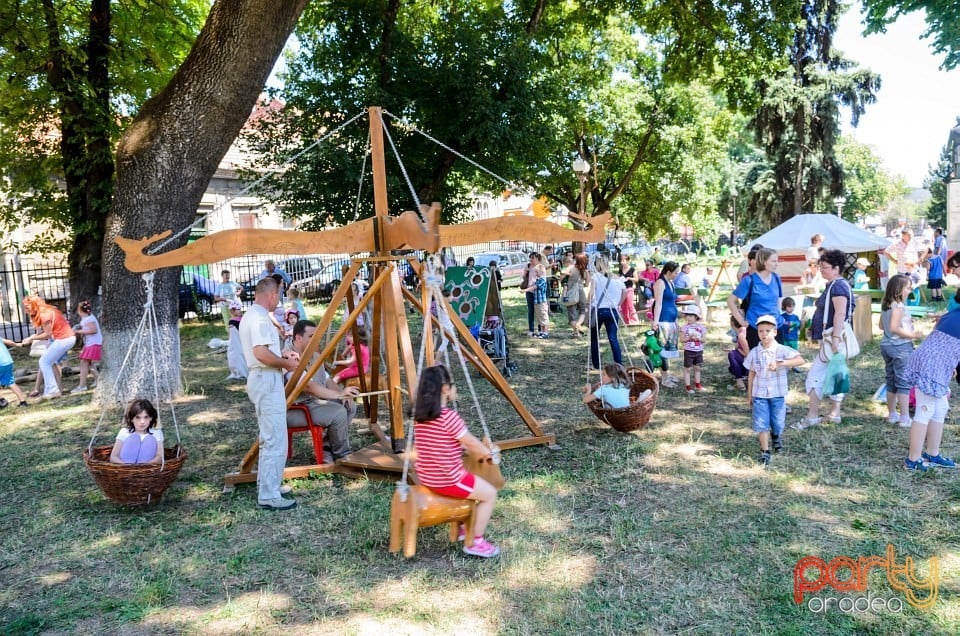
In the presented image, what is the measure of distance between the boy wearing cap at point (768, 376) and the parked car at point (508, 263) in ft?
65.2

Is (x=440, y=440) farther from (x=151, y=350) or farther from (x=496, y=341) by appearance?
(x=496, y=341)

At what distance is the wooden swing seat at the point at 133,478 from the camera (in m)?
5.03

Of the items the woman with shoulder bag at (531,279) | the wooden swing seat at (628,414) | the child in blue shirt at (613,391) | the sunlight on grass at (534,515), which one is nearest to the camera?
the sunlight on grass at (534,515)

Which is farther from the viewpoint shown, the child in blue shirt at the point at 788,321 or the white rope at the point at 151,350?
the child in blue shirt at the point at 788,321

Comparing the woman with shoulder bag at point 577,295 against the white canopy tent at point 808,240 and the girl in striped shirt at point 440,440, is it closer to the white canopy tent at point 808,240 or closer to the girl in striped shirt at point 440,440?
the white canopy tent at point 808,240

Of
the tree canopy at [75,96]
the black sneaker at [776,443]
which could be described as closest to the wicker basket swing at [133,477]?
the black sneaker at [776,443]

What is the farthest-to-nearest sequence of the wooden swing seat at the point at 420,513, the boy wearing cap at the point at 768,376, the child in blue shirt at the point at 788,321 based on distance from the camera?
the child in blue shirt at the point at 788,321 → the boy wearing cap at the point at 768,376 → the wooden swing seat at the point at 420,513

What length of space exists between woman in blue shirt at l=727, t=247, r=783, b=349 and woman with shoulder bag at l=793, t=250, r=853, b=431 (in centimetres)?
47

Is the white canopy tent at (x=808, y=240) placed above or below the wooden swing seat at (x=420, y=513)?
above

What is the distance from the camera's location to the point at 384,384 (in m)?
7.49

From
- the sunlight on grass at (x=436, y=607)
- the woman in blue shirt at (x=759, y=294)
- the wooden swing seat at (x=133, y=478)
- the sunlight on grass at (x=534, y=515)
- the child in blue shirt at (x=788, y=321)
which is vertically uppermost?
the woman in blue shirt at (x=759, y=294)

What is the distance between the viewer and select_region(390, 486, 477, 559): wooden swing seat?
13.1 ft

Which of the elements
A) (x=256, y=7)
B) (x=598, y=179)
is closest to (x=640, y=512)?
(x=256, y=7)

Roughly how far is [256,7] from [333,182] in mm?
6251
